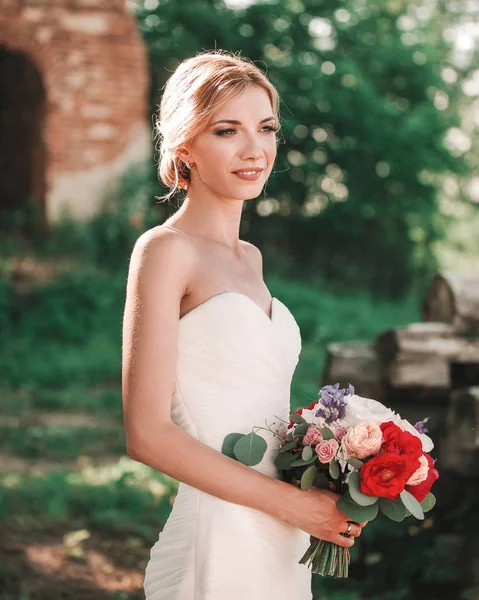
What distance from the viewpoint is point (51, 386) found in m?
8.07

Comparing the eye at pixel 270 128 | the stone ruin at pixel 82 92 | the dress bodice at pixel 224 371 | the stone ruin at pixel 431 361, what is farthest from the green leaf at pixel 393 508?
the stone ruin at pixel 82 92

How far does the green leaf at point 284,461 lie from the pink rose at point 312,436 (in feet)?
0.20

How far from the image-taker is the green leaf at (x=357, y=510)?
6.73 ft

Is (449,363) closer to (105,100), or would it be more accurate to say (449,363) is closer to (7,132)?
(105,100)

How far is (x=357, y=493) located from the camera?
2045 mm

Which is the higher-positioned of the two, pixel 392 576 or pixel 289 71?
pixel 289 71

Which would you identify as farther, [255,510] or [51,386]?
[51,386]

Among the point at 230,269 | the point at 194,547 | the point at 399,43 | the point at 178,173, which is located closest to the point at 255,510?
the point at 194,547

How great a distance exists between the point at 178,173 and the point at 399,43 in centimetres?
1271

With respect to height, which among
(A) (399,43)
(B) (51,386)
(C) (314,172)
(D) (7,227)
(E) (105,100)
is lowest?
(B) (51,386)

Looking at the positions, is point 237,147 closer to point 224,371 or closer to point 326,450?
point 224,371

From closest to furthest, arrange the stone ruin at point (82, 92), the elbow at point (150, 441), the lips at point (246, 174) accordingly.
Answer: the elbow at point (150, 441) → the lips at point (246, 174) → the stone ruin at point (82, 92)

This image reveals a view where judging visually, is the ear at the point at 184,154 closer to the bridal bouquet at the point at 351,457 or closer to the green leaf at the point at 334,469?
the bridal bouquet at the point at 351,457

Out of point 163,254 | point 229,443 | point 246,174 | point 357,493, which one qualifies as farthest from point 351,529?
point 246,174
